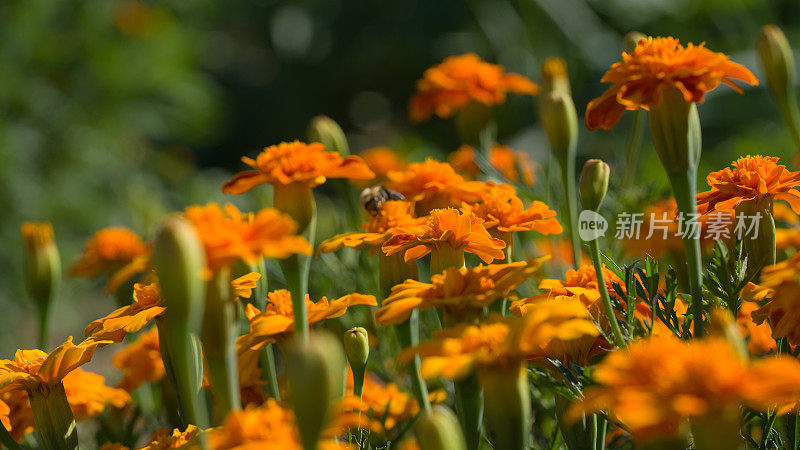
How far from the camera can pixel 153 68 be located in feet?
11.8

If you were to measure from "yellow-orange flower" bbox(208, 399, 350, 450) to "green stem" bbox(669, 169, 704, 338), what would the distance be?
27 cm

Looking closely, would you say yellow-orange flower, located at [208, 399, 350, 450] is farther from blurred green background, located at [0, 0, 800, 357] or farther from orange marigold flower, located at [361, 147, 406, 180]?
blurred green background, located at [0, 0, 800, 357]

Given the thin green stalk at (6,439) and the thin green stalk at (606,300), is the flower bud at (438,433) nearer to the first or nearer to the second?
the thin green stalk at (606,300)

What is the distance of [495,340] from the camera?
48 cm

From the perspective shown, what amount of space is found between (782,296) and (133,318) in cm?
42

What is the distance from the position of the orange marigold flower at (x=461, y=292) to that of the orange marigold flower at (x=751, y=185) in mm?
210

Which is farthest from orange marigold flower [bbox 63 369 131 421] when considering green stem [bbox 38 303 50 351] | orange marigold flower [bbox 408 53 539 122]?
orange marigold flower [bbox 408 53 539 122]

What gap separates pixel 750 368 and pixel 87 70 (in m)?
3.48

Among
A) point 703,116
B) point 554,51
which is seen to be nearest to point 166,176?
point 554,51

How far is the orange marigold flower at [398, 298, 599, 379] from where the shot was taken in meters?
0.44

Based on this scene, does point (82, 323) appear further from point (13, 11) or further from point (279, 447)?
point (279, 447)

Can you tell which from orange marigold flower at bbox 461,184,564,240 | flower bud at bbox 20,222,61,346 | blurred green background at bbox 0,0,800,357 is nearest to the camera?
orange marigold flower at bbox 461,184,564,240

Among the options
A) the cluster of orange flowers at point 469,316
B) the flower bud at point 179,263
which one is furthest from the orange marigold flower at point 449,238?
the flower bud at point 179,263

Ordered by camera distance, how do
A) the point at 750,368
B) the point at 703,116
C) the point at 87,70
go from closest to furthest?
1. the point at 750,368
2. the point at 703,116
3. the point at 87,70
